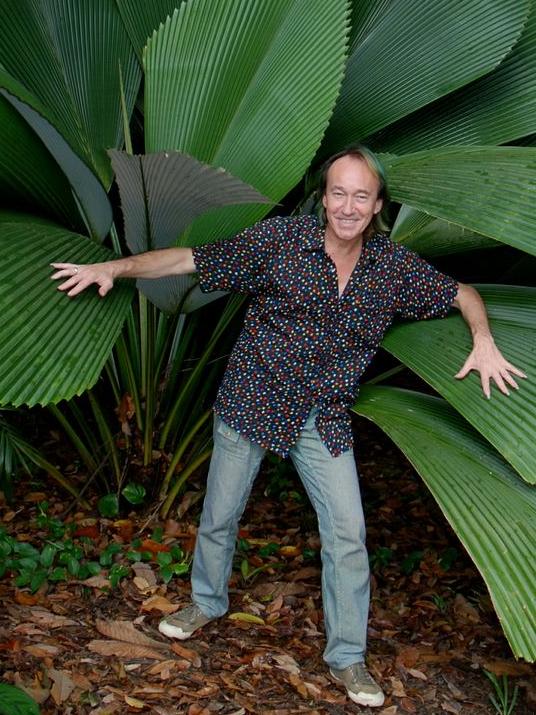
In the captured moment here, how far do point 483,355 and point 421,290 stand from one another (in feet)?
0.72

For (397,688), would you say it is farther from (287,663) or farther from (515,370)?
(515,370)

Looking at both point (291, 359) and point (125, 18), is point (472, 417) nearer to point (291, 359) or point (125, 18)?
point (291, 359)

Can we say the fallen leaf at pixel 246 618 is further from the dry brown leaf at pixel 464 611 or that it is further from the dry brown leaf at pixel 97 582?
the dry brown leaf at pixel 464 611

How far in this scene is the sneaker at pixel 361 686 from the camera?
199 cm

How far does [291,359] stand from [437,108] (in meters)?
1.08

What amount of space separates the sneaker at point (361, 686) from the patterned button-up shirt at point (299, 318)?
0.54 m

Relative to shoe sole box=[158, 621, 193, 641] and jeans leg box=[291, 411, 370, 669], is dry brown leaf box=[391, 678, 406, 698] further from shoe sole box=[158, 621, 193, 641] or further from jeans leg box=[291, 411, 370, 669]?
shoe sole box=[158, 621, 193, 641]

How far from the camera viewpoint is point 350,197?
1813 millimetres

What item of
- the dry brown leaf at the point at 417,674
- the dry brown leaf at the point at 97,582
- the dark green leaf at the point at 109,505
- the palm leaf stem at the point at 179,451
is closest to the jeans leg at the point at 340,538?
the dry brown leaf at the point at 417,674

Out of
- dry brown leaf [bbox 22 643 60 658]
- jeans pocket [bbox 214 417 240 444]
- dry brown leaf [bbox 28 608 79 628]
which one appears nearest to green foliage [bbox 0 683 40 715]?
dry brown leaf [bbox 22 643 60 658]

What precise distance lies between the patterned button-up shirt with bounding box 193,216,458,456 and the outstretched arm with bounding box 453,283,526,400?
0.36 ft

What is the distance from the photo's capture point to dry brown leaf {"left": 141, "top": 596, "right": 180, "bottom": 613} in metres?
2.25

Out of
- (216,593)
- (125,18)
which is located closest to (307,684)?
(216,593)

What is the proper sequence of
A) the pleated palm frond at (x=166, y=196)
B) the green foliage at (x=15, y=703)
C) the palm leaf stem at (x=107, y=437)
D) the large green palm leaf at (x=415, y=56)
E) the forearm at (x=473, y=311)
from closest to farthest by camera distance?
1. the green foliage at (x=15, y=703)
2. the pleated palm frond at (x=166, y=196)
3. the forearm at (x=473, y=311)
4. the large green palm leaf at (x=415, y=56)
5. the palm leaf stem at (x=107, y=437)
